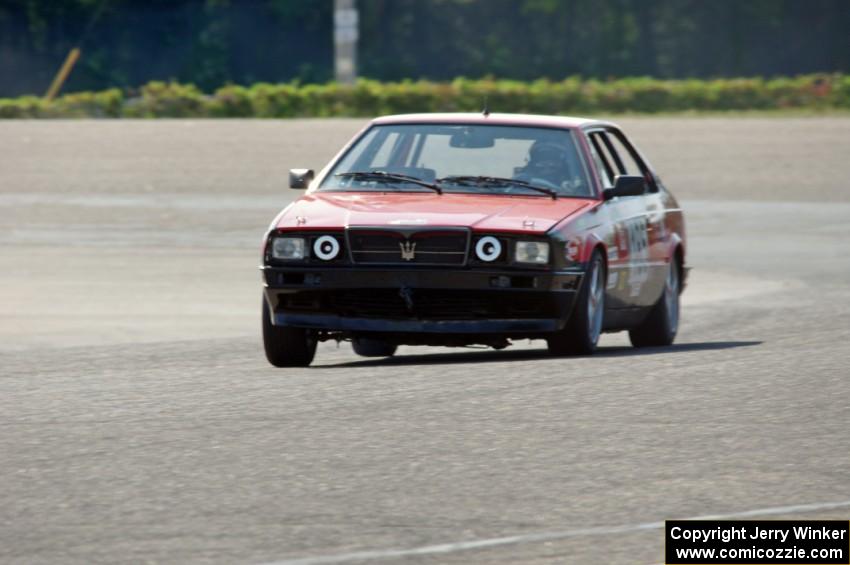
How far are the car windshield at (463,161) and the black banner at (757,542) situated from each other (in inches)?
209

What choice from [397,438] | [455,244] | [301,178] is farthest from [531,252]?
[397,438]

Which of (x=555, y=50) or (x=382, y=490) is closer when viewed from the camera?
(x=382, y=490)

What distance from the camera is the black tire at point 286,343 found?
10984 millimetres

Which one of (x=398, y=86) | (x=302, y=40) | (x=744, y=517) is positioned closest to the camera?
(x=744, y=517)

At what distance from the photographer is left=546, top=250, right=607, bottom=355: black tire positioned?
10867 mm

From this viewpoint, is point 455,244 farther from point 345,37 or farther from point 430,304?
point 345,37

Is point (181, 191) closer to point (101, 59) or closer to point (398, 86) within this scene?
point (398, 86)

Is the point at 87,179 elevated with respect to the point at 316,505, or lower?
lower

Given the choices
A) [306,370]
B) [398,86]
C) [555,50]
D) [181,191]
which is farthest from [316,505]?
[555,50]

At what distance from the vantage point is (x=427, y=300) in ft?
34.8

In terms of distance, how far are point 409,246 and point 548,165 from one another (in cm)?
149

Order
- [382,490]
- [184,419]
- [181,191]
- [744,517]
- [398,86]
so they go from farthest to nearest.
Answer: [398,86]
[181,191]
[184,419]
[382,490]
[744,517]

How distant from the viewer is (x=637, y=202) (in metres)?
12.6

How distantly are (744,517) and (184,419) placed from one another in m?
2.88
